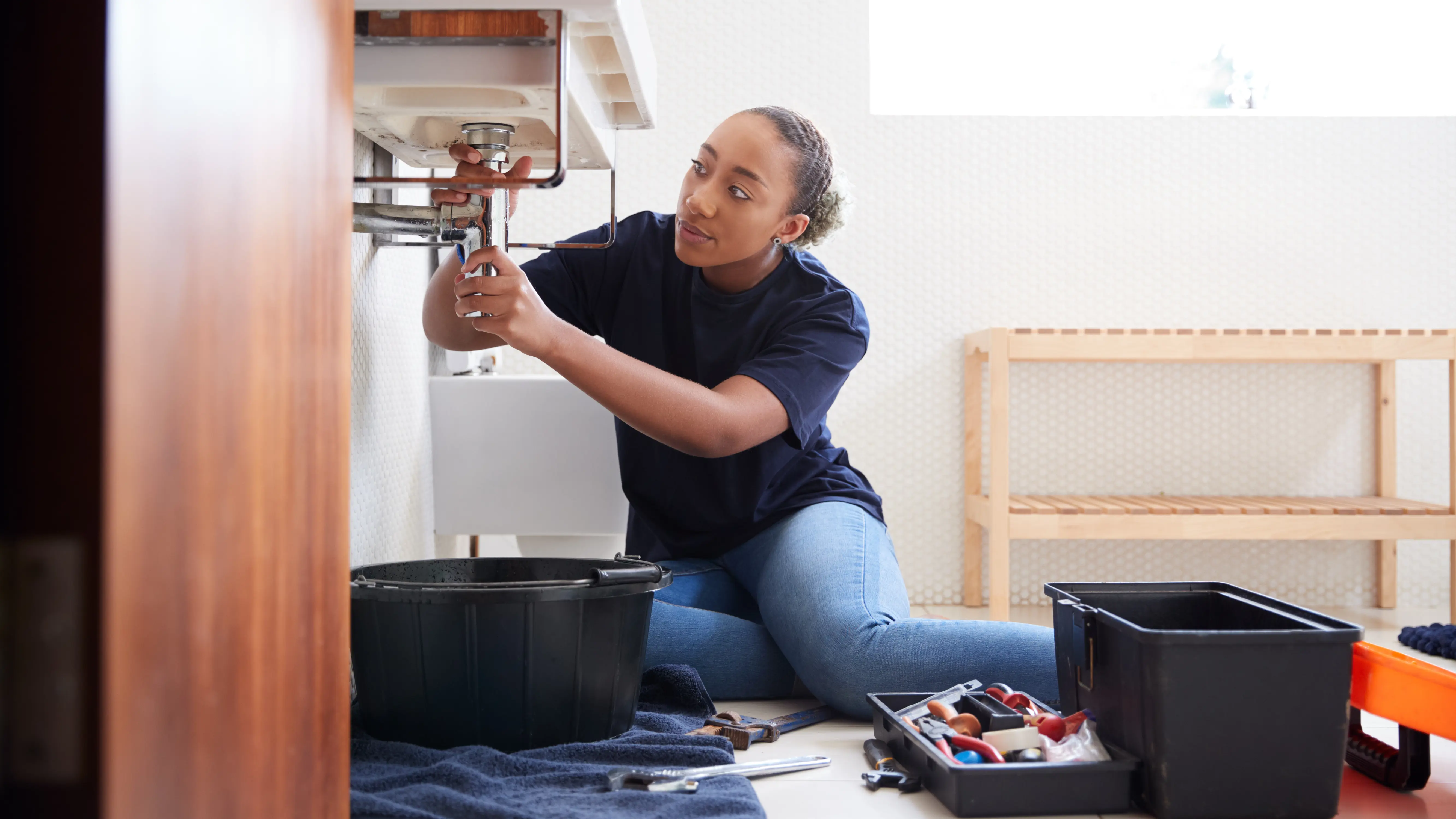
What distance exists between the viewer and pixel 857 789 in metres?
1.11

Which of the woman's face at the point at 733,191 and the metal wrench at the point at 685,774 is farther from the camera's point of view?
the woman's face at the point at 733,191

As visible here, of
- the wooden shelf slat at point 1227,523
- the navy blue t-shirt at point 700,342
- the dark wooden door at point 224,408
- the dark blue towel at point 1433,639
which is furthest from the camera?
the wooden shelf slat at point 1227,523

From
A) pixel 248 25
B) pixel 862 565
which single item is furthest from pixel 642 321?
pixel 248 25

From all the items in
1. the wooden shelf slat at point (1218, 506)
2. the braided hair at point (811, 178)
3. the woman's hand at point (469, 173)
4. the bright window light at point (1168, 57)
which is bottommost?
the wooden shelf slat at point (1218, 506)

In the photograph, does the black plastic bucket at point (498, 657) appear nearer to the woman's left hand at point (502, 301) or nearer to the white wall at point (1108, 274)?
the woman's left hand at point (502, 301)

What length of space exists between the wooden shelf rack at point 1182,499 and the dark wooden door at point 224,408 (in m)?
2.00

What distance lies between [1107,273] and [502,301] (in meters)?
2.17

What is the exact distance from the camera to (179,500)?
0.48 metres

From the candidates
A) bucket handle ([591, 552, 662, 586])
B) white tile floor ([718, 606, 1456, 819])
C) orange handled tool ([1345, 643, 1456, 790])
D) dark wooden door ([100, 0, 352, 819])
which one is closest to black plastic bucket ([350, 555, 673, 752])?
bucket handle ([591, 552, 662, 586])

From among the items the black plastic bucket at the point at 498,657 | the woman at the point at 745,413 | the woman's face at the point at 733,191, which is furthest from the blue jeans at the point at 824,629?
the woman's face at the point at 733,191

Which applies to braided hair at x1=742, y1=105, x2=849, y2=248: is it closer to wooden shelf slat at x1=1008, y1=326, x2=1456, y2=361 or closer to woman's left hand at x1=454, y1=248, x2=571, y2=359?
woman's left hand at x1=454, y1=248, x2=571, y2=359

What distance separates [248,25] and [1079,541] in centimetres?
264

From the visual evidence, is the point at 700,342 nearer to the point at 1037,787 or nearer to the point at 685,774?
the point at 685,774

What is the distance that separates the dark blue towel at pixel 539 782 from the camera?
3.04 feet
